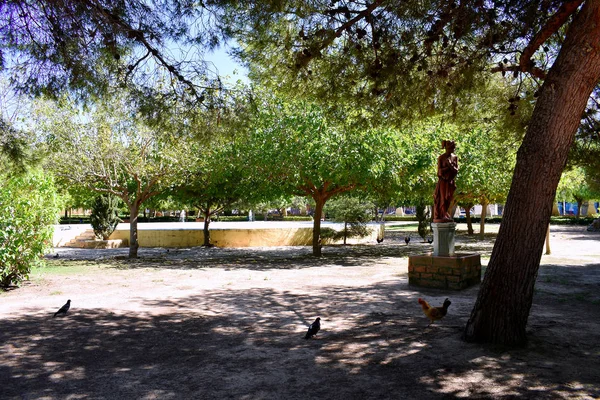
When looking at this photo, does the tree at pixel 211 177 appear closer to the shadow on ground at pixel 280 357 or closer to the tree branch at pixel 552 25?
the shadow on ground at pixel 280 357

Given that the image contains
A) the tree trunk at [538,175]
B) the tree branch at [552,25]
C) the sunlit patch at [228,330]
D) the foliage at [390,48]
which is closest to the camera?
the tree trunk at [538,175]

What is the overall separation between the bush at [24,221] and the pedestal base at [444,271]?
7328mm

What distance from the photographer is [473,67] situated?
6.92 metres

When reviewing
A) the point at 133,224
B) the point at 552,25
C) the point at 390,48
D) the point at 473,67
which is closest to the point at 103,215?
the point at 133,224

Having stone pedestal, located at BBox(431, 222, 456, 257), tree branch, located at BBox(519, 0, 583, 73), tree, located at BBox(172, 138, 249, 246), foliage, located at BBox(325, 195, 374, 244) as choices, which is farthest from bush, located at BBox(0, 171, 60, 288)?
foliage, located at BBox(325, 195, 374, 244)

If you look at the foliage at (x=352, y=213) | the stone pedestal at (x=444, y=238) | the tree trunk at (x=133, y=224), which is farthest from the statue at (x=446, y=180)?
the foliage at (x=352, y=213)

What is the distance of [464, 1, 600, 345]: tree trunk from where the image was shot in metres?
4.33

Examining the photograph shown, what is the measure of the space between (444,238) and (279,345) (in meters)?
Result: 4.56

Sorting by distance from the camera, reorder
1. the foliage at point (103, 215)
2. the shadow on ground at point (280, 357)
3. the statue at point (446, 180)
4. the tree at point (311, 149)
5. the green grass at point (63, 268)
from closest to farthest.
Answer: the shadow on ground at point (280, 357)
the statue at point (446, 180)
the green grass at point (63, 268)
the tree at point (311, 149)
the foliage at point (103, 215)

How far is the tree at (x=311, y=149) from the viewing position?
1239 centimetres

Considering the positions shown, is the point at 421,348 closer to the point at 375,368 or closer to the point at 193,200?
the point at 375,368

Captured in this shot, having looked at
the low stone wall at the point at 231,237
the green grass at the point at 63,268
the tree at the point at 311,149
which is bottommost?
the green grass at the point at 63,268

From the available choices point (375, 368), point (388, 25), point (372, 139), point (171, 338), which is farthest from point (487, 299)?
point (372, 139)

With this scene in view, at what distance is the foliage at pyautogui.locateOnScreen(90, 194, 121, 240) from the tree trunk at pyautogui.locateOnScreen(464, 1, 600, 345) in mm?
19447
